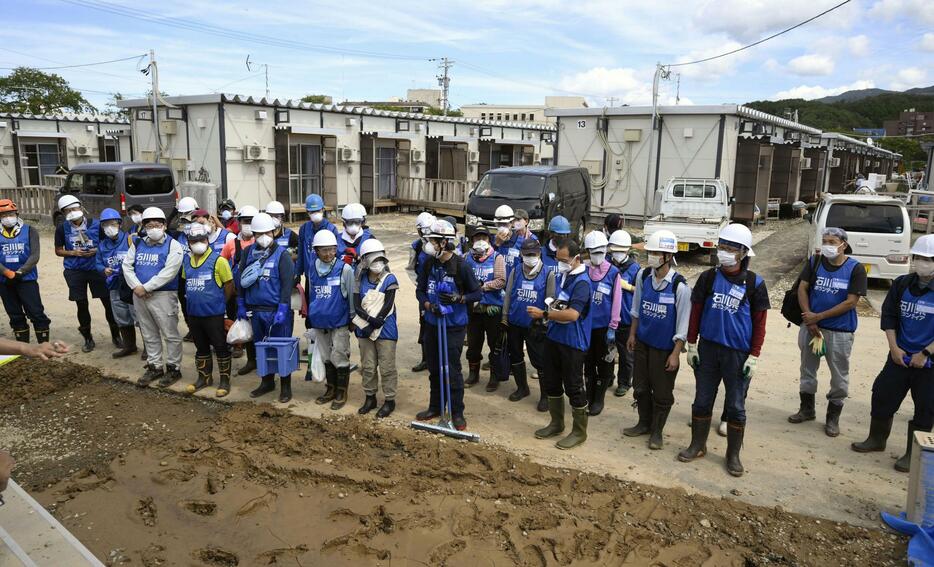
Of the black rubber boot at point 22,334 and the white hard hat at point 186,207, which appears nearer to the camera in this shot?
the black rubber boot at point 22,334

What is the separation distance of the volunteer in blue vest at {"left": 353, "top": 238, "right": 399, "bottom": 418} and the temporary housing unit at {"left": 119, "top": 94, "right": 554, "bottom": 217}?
13029mm

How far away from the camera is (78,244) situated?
7480 millimetres

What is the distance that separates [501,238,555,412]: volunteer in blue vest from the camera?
5.77m

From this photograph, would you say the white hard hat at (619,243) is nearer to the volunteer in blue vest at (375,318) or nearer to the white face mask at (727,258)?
the white face mask at (727,258)

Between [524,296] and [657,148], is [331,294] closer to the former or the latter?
[524,296]

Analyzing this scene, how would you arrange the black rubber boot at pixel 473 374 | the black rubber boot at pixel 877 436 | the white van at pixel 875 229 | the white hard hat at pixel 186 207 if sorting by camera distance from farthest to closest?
the white van at pixel 875 229 < the white hard hat at pixel 186 207 < the black rubber boot at pixel 473 374 < the black rubber boot at pixel 877 436

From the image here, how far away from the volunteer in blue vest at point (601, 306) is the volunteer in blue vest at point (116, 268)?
16.6 feet

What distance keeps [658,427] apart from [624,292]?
138 cm

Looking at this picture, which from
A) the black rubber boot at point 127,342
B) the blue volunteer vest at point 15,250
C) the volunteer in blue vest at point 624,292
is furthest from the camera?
the black rubber boot at point 127,342

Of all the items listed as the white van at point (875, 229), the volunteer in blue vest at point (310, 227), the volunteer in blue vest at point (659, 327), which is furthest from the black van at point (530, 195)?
the volunteer in blue vest at point (659, 327)

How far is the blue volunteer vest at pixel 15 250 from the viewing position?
7.16m

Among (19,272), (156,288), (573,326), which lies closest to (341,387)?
(156,288)

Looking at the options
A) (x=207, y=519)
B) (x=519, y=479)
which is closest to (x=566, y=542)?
(x=519, y=479)

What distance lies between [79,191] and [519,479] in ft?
46.5
